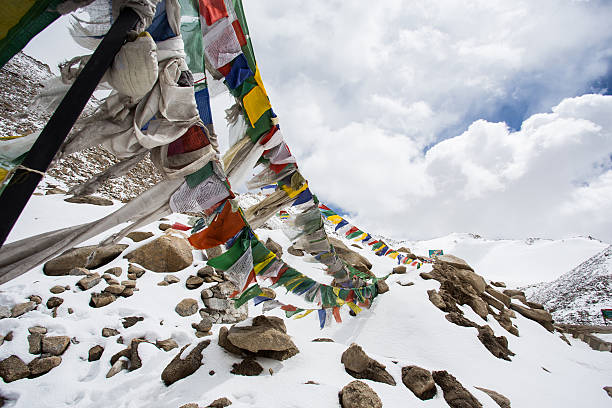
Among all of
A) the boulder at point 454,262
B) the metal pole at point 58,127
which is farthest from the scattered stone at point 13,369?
the boulder at point 454,262

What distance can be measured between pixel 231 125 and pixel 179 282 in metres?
4.43

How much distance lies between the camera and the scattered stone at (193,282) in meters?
5.91

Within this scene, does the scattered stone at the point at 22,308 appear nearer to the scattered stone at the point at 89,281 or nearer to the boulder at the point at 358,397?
the scattered stone at the point at 89,281

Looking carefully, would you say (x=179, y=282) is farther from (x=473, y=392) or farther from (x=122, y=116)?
(x=473, y=392)

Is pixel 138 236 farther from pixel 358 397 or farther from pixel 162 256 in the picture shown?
pixel 358 397

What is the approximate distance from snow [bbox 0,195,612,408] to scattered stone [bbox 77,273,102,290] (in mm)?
118

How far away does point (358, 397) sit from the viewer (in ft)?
9.76

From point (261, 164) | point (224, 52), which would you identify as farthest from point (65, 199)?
point (224, 52)

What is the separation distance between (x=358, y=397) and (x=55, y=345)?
436 cm

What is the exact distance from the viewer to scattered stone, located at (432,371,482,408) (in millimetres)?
3559

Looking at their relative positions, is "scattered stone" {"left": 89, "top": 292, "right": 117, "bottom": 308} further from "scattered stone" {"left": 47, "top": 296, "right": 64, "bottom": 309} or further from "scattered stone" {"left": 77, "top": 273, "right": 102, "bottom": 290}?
"scattered stone" {"left": 47, "top": 296, "right": 64, "bottom": 309}

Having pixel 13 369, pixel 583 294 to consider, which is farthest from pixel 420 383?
pixel 583 294

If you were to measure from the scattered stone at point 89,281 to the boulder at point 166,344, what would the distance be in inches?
75.4

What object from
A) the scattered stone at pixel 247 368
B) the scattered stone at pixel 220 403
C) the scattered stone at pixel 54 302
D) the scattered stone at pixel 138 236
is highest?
the scattered stone at pixel 138 236
